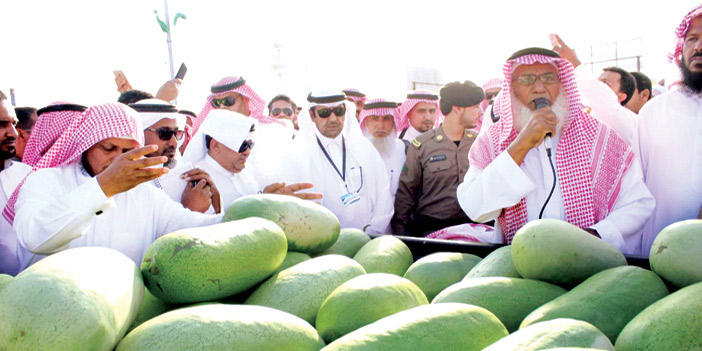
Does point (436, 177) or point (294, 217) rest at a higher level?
point (294, 217)

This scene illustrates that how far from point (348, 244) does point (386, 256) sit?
0.36 m

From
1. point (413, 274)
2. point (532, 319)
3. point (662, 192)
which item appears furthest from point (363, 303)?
point (662, 192)

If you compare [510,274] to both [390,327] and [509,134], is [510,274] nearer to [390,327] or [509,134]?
[390,327]

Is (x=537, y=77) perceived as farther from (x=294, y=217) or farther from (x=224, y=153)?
(x=224, y=153)

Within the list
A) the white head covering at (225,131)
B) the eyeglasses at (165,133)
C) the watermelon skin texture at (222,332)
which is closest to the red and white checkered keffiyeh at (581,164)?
the white head covering at (225,131)

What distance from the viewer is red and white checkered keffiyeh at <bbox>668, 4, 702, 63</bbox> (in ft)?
10.2

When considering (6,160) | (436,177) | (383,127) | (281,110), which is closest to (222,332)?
(6,160)

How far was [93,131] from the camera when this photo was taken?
110 inches

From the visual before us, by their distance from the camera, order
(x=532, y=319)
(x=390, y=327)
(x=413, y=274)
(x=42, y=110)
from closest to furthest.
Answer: (x=390, y=327) → (x=532, y=319) → (x=413, y=274) → (x=42, y=110)

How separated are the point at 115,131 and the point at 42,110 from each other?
6.21ft

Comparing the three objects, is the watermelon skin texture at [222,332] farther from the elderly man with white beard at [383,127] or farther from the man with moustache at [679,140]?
the elderly man with white beard at [383,127]

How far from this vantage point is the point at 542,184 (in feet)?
10.6

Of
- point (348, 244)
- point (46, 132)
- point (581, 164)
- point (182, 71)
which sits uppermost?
point (182, 71)

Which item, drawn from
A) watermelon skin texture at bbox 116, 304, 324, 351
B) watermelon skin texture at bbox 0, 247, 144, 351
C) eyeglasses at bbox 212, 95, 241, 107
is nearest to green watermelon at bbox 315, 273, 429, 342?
watermelon skin texture at bbox 116, 304, 324, 351
